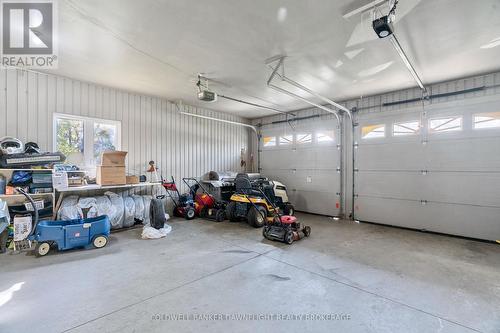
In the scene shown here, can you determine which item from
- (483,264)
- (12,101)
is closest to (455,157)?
(483,264)

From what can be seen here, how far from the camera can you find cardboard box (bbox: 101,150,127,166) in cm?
457

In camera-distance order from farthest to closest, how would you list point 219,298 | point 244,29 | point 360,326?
point 244,29, point 219,298, point 360,326

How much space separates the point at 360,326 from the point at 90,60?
16.8 ft

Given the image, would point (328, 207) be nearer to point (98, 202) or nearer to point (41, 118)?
point (98, 202)

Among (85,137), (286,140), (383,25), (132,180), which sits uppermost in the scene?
(383,25)

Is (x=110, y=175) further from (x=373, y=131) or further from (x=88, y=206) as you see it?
(x=373, y=131)

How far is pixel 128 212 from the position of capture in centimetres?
490

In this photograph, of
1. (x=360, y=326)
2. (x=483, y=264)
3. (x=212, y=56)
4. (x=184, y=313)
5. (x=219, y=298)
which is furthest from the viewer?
(x=212, y=56)

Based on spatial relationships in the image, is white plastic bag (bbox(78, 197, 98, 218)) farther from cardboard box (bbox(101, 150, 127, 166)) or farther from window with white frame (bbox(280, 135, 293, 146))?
window with white frame (bbox(280, 135, 293, 146))

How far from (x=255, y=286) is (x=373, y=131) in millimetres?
4802

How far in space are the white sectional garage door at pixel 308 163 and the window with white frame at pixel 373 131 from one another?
0.71m

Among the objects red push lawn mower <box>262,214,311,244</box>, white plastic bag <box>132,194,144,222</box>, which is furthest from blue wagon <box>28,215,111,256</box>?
red push lawn mower <box>262,214,311,244</box>

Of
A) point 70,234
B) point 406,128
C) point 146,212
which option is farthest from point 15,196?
point 406,128

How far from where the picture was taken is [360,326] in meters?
1.97
